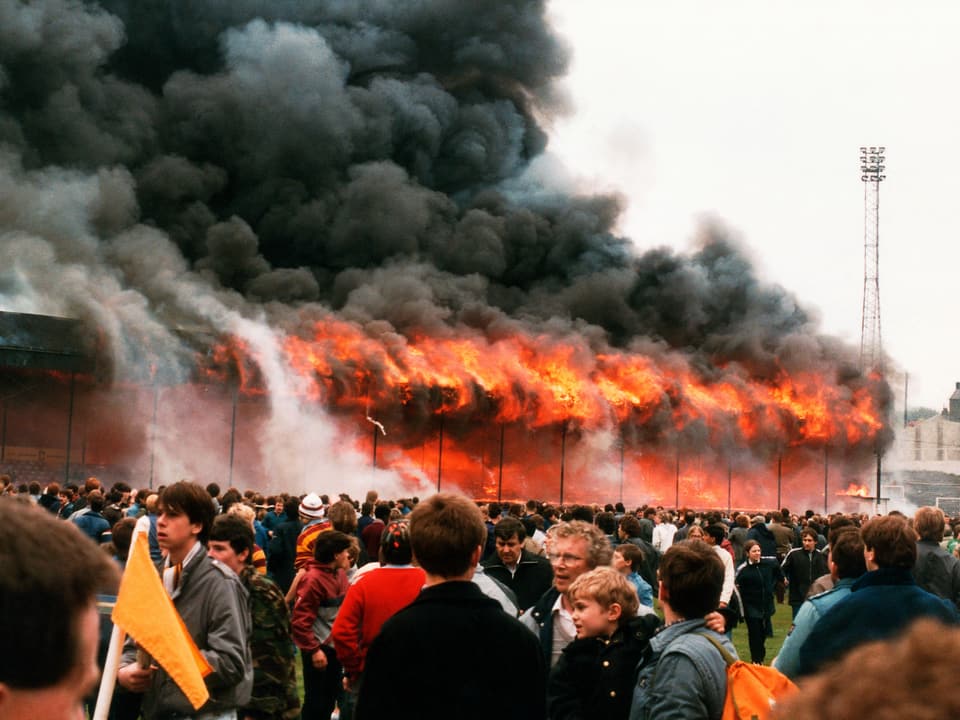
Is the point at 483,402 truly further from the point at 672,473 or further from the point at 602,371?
the point at 672,473

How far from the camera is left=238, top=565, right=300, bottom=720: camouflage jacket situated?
19.7 ft

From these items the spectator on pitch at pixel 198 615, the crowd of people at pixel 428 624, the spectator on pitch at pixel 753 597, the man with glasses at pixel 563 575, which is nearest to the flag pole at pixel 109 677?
the crowd of people at pixel 428 624

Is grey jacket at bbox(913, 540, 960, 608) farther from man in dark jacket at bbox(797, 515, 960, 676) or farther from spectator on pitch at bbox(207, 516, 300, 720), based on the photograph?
spectator on pitch at bbox(207, 516, 300, 720)

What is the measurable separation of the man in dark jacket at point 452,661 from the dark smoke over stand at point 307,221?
3933 cm

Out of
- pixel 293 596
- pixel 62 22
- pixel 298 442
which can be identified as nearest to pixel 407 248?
pixel 298 442

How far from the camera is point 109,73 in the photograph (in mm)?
53469

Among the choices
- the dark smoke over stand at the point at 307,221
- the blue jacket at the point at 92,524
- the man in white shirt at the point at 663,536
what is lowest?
the man in white shirt at the point at 663,536

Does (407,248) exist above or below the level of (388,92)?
below

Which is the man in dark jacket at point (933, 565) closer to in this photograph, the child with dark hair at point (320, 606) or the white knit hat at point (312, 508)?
the child with dark hair at point (320, 606)

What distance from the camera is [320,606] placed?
335 inches

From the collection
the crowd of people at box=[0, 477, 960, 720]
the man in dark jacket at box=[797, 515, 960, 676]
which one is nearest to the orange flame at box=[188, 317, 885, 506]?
the crowd of people at box=[0, 477, 960, 720]

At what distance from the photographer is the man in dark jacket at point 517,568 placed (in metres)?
9.04

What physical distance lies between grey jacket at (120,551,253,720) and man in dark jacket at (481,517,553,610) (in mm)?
3908

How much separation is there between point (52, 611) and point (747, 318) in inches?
2404
